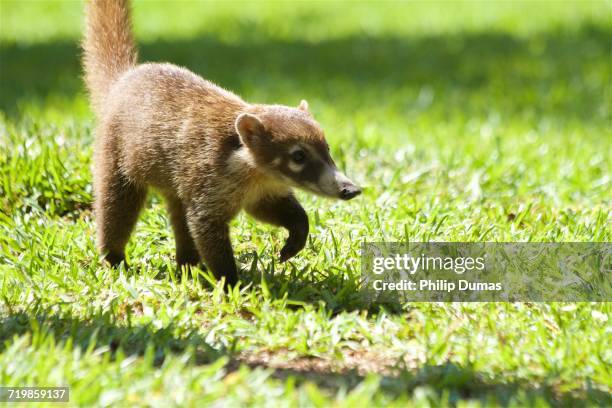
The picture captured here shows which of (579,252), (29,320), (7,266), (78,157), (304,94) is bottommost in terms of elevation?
(29,320)

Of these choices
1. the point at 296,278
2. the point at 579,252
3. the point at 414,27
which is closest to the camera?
the point at 296,278

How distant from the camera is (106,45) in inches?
197

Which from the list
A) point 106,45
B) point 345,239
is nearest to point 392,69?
point 106,45

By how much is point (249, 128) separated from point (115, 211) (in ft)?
2.84

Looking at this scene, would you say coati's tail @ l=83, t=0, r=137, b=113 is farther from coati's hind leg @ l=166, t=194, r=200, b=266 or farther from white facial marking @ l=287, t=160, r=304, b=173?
white facial marking @ l=287, t=160, r=304, b=173

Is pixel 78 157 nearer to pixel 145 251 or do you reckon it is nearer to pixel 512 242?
pixel 145 251

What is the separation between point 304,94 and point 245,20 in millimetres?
3834

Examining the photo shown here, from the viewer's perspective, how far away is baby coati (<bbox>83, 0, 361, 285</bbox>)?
13.5 feet

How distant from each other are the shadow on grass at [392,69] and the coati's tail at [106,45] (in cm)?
221

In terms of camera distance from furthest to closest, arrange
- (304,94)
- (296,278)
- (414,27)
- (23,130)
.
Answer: (414,27) < (304,94) < (23,130) < (296,278)

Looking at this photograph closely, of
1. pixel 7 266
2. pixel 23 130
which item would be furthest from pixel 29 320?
pixel 23 130

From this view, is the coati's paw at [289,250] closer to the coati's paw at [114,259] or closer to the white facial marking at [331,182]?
the white facial marking at [331,182]

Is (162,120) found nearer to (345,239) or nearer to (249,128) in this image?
(249,128)

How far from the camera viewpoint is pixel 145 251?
4.73 metres
